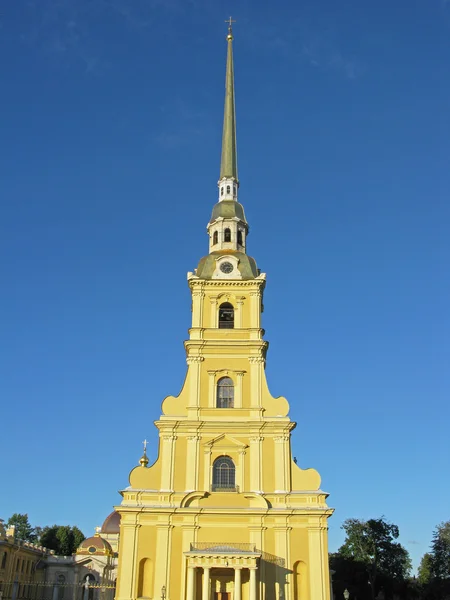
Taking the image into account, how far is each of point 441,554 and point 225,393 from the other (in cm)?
3599

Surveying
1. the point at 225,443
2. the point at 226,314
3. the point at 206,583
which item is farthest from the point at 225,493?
the point at 226,314

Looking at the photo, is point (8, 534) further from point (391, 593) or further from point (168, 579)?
point (391, 593)

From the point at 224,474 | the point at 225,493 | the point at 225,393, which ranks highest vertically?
the point at 225,393

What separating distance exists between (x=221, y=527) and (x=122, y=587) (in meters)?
5.69

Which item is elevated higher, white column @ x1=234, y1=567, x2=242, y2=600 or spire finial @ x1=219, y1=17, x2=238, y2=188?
spire finial @ x1=219, y1=17, x2=238, y2=188

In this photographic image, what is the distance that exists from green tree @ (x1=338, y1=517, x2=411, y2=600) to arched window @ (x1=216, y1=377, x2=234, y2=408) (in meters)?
28.8

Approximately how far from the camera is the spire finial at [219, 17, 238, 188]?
45.3m

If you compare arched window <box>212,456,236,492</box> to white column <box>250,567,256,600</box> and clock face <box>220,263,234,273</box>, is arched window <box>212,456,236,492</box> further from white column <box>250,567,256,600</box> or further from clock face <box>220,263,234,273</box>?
clock face <box>220,263,234,273</box>

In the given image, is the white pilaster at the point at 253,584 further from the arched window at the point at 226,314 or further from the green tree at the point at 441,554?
the green tree at the point at 441,554

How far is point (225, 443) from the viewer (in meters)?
34.0

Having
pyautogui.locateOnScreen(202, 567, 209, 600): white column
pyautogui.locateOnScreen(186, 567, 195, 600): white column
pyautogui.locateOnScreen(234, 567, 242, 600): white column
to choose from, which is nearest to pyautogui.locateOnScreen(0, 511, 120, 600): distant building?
pyautogui.locateOnScreen(186, 567, 195, 600): white column

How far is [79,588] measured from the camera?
59.1 m

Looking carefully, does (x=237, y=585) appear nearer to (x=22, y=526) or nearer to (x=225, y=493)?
(x=225, y=493)

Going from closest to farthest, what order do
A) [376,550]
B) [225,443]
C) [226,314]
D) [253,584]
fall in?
[253,584] < [225,443] < [226,314] < [376,550]
